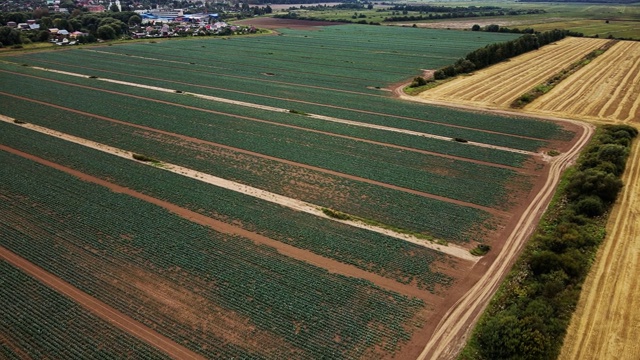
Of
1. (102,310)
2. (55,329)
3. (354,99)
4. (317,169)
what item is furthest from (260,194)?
(354,99)

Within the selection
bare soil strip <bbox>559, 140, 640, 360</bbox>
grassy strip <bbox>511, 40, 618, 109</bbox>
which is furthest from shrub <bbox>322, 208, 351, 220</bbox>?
grassy strip <bbox>511, 40, 618, 109</bbox>

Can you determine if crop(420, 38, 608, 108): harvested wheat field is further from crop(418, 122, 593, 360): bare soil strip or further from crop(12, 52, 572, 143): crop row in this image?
crop(418, 122, 593, 360): bare soil strip

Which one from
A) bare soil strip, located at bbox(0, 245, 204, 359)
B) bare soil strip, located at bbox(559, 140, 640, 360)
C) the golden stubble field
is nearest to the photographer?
bare soil strip, located at bbox(559, 140, 640, 360)

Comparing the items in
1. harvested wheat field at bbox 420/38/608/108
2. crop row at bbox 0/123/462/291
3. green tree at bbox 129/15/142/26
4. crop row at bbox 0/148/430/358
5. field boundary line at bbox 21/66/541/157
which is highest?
green tree at bbox 129/15/142/26

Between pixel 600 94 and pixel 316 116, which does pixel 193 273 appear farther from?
pixel 600 94

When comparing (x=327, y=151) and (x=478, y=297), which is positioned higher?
(x=327, y=151)

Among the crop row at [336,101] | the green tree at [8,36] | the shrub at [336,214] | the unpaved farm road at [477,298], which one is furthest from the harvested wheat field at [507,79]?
the green tree at [8,36]


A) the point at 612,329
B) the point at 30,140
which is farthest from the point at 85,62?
the point at 612,329

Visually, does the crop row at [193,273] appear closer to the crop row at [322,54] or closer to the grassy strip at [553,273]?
the grassy strip at [553,273]
